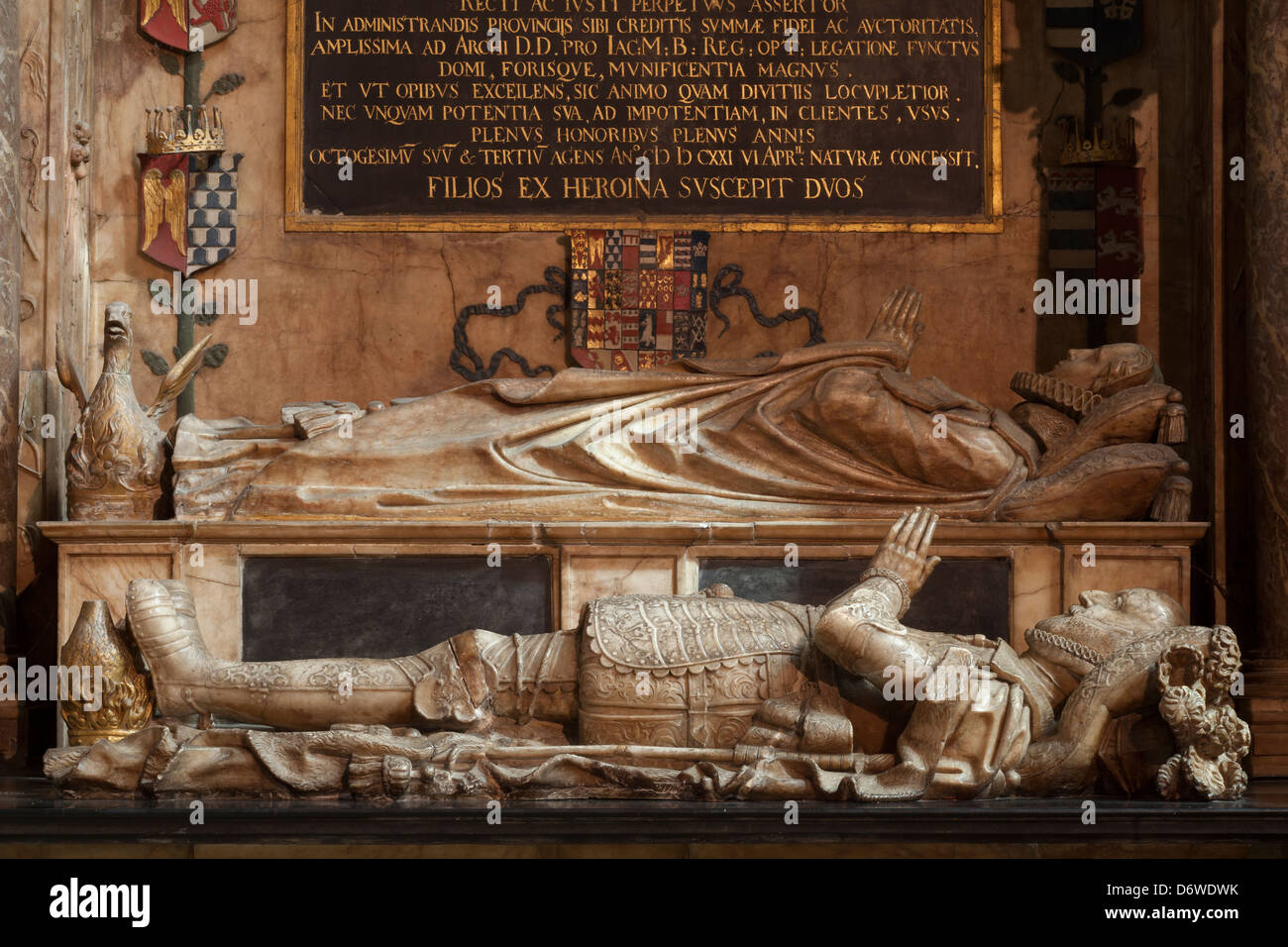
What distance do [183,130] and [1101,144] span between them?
12.6 ft

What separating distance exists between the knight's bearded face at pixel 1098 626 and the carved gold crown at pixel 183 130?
418 cm

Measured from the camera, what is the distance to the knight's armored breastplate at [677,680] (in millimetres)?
4891

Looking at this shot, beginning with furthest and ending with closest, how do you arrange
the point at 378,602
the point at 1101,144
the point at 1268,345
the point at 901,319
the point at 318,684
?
the point at 1101,144, the point at 901,319, the point at 1268,345, the point at 378,602, the point at 318,684

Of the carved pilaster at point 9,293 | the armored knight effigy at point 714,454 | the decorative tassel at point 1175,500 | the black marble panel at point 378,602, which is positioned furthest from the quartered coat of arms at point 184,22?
the decorative tassel at point 1175,500

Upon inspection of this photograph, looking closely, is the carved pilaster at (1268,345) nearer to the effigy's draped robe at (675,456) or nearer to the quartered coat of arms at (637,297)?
the effigy's draped robe at (675,456)

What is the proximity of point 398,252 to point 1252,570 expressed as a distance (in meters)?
3.65

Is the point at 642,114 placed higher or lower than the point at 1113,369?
higher

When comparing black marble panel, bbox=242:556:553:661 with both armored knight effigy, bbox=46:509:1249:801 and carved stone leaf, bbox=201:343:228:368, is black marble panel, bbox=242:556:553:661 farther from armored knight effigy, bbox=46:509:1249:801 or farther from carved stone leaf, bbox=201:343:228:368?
carved stone leaf, bbox=201:343:228:368

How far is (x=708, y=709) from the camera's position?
4.90m

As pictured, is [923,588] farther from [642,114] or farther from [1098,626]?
[642,114]

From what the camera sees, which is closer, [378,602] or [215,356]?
[378,602]

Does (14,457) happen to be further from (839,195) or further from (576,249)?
(839,195)

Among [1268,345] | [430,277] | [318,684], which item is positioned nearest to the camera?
[318,684]

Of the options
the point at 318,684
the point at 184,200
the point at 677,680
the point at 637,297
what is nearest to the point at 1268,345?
the point at 637,297
